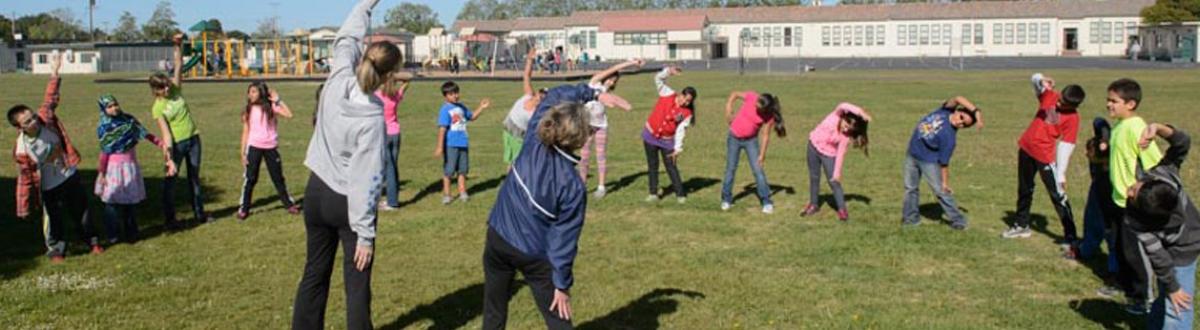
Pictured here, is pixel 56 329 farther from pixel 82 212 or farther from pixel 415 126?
pixel 415 126

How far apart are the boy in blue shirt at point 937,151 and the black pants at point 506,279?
6.07m

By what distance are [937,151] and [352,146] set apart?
6705 mm

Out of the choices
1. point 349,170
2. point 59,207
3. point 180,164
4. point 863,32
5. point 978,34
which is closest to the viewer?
point 349,170

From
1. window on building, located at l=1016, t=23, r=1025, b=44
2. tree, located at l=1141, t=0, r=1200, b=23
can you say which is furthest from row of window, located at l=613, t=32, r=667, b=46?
tree, located at l=1141, t=0, r=1200, b=23

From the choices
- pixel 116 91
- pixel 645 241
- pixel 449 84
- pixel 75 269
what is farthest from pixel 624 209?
pixel 116 91

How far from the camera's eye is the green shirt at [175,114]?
10383mm

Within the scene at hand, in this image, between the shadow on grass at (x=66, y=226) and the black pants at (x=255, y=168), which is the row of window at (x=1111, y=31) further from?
the black pants at (x=255, y=168)

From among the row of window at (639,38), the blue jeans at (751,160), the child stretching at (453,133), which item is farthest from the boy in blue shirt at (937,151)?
the row of window at (639,38)

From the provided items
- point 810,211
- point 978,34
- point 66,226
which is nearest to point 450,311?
point 810,211

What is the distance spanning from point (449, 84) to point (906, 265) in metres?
6.09

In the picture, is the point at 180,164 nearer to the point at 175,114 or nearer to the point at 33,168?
the point at 175,114

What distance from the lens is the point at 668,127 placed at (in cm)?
1202

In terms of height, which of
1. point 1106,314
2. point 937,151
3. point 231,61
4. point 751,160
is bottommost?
point 1106,314

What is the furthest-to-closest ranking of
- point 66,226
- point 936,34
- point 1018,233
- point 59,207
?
point 936,34 < point 66,226 < point 1018,233 < point 59,207
